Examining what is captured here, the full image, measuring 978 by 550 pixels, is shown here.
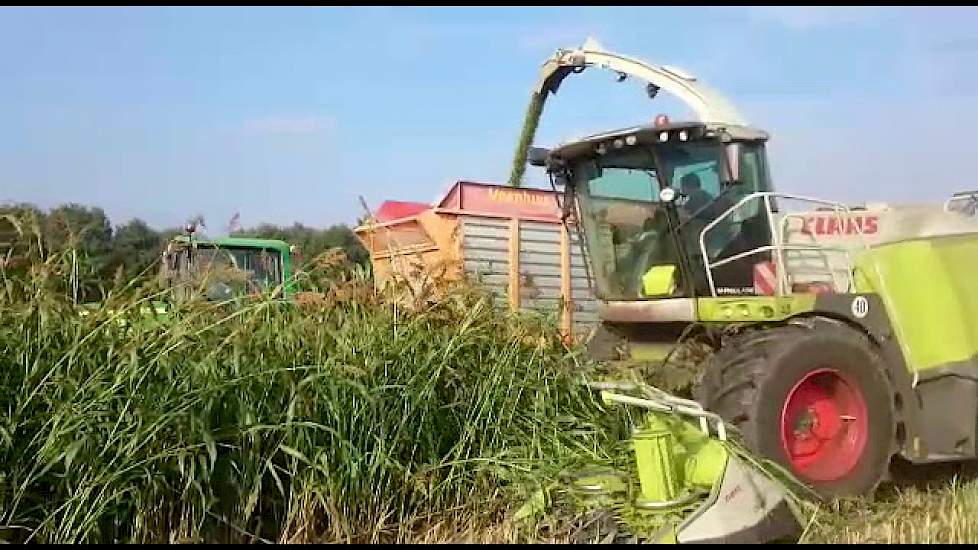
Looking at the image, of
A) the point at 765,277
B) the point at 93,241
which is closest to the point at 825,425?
the point at 765,277

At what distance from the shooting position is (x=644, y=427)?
430cm

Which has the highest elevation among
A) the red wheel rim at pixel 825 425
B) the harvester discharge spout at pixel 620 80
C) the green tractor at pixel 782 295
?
the harvester discharge spout at pixel 620 80

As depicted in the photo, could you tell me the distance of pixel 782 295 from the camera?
5.24 metres

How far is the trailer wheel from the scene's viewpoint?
15.0 feet

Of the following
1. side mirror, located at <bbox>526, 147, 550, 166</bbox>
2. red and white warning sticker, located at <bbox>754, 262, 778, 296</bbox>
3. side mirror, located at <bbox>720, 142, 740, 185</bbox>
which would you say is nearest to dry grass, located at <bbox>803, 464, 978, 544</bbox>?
red and white warning sticker, located at <bbox>754, 262, 778, 296</bbox>

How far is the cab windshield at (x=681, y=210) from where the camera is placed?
17.4 ft

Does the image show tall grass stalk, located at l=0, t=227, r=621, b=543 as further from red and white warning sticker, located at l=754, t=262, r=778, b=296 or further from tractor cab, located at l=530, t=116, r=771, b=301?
red and white warning sticker, located at l=754, t=262, r=778, b=296

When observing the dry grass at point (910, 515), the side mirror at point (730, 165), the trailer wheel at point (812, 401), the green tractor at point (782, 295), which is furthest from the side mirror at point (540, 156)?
the dry grass at point (910, 515)

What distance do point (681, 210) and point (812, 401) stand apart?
3.79ft

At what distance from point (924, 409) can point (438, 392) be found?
2.50 metres

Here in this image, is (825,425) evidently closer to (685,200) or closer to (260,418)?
(685,200)

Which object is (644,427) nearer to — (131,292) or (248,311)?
(248,311)

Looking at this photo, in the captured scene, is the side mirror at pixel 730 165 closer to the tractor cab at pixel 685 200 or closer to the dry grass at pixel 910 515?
the tractor cab at pixel 685 200

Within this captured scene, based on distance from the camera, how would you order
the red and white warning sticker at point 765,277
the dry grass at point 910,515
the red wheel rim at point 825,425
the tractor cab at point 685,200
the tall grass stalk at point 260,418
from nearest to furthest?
the tall grass stalk at point 260,418 → the dry grass at point 910,515 → the red wheel rim at point 825,425 → the tractor cab at point 685,200 → the red and white warning sticker at point 765,277
